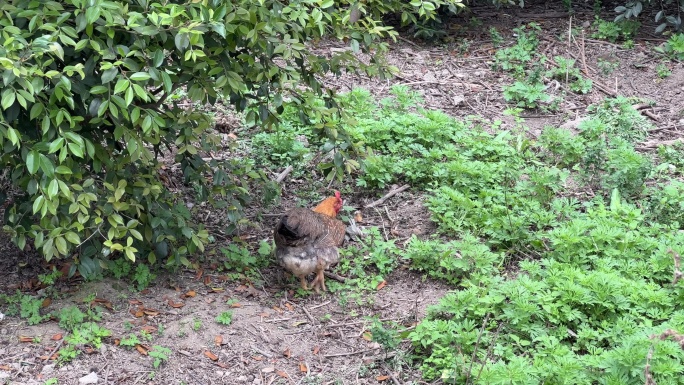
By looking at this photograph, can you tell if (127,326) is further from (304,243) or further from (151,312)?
(304,243)

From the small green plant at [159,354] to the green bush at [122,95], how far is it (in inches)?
26.7

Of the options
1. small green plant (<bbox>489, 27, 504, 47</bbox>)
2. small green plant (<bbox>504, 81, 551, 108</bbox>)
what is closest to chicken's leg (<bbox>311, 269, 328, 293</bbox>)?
small green plant (<bbox>504, 81, 551, 108</bbox>)

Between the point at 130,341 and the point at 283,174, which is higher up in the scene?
the point at 130,341

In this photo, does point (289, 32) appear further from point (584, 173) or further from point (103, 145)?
point (584, 173)

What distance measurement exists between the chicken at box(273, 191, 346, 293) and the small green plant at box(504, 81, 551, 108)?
12.0 ft

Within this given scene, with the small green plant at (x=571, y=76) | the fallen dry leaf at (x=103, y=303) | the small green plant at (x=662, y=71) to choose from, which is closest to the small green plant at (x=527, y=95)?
the small green plant at (x=571, y=76)

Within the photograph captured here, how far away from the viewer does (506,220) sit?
6.75 metres

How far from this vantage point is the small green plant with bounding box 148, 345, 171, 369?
5.23 metres

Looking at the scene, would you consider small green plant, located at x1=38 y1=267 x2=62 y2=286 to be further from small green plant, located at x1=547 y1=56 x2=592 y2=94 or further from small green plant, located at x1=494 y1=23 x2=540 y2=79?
small green plant, located at x1=547 y1=56 x2=592 y2=94

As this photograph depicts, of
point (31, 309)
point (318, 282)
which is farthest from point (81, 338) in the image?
point (318, 282)

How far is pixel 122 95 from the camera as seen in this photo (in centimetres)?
476

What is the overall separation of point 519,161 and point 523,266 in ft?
7.15

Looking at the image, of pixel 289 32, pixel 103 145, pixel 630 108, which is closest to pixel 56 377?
pixel 103 145

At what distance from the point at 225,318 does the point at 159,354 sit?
606mm
